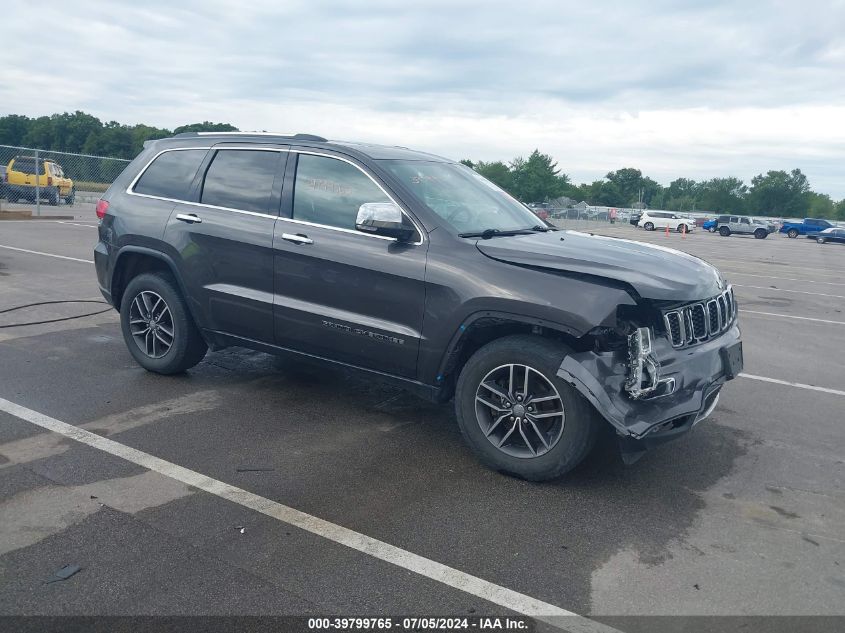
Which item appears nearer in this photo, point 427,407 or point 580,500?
point 580,500

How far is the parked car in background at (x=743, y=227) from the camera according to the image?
4969 centimetres

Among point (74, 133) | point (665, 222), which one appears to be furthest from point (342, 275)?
point (74, 133)

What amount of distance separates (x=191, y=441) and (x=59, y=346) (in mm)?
2914

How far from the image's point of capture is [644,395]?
3938 mm

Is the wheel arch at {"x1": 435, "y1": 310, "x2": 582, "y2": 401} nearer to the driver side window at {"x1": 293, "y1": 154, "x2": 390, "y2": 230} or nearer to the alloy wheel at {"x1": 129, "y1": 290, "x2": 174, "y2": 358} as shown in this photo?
the driver side window at {"x1": 293, "y1": 154, "x2": 390, "y2": 230}

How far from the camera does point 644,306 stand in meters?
4.02

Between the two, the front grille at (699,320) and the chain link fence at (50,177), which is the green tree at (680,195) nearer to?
the chain link fence at (50,177)

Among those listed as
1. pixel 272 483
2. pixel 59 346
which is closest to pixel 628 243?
pixel 272 483

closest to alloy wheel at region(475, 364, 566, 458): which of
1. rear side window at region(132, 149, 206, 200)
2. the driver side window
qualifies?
the driver side window

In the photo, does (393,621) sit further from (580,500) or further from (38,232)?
(38,232)

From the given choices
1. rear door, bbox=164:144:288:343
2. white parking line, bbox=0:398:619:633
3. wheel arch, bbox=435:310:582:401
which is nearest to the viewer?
white parking line, bbox=0:398:619:633

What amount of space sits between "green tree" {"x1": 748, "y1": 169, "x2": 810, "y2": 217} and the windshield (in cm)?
12847

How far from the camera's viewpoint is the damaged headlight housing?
12.8 feet

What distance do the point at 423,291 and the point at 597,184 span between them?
140017 millimetres
